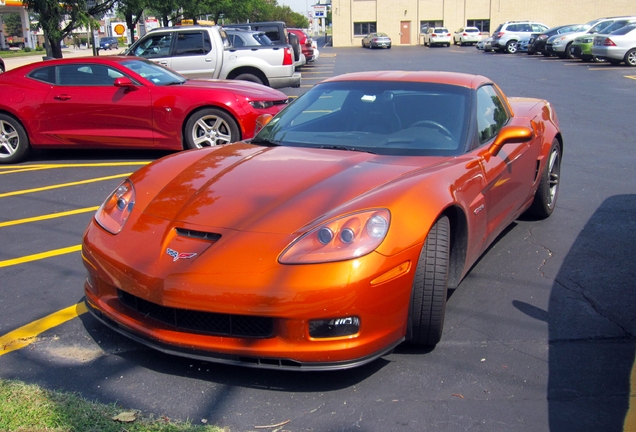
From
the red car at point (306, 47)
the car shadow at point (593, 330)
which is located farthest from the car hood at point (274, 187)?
the red car at point (306, 47)

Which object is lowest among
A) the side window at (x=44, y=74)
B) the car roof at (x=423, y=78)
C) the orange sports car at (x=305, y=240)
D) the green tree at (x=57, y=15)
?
the orange sports car at (x=305, y=240)

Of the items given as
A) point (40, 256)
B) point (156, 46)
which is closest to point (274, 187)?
point (40, 256)

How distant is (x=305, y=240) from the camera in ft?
10.4

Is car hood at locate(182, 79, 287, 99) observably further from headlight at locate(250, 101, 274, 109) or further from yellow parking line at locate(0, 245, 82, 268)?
yellow parking line at locate(0, 245, 82, 268)

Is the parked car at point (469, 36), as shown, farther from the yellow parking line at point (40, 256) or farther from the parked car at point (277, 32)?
the yellow parking line at point (40, 256)

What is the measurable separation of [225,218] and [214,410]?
953 mm

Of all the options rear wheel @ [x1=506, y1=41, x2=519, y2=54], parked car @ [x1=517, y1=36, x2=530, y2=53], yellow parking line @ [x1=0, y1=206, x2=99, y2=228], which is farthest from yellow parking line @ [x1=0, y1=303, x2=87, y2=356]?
rear wheel @ [x1=506, y1=41, x2=519, y2=54]

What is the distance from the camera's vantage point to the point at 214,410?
3.07 m

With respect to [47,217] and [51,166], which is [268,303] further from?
[51,166]

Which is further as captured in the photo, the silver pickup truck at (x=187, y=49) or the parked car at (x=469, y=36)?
the parked car at (x=469, y=36)

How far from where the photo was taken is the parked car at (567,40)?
30.3m

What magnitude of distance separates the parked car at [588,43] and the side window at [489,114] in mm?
24259

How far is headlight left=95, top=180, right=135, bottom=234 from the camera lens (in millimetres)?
3693

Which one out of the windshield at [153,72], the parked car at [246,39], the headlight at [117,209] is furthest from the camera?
the parked car at [246,39]
